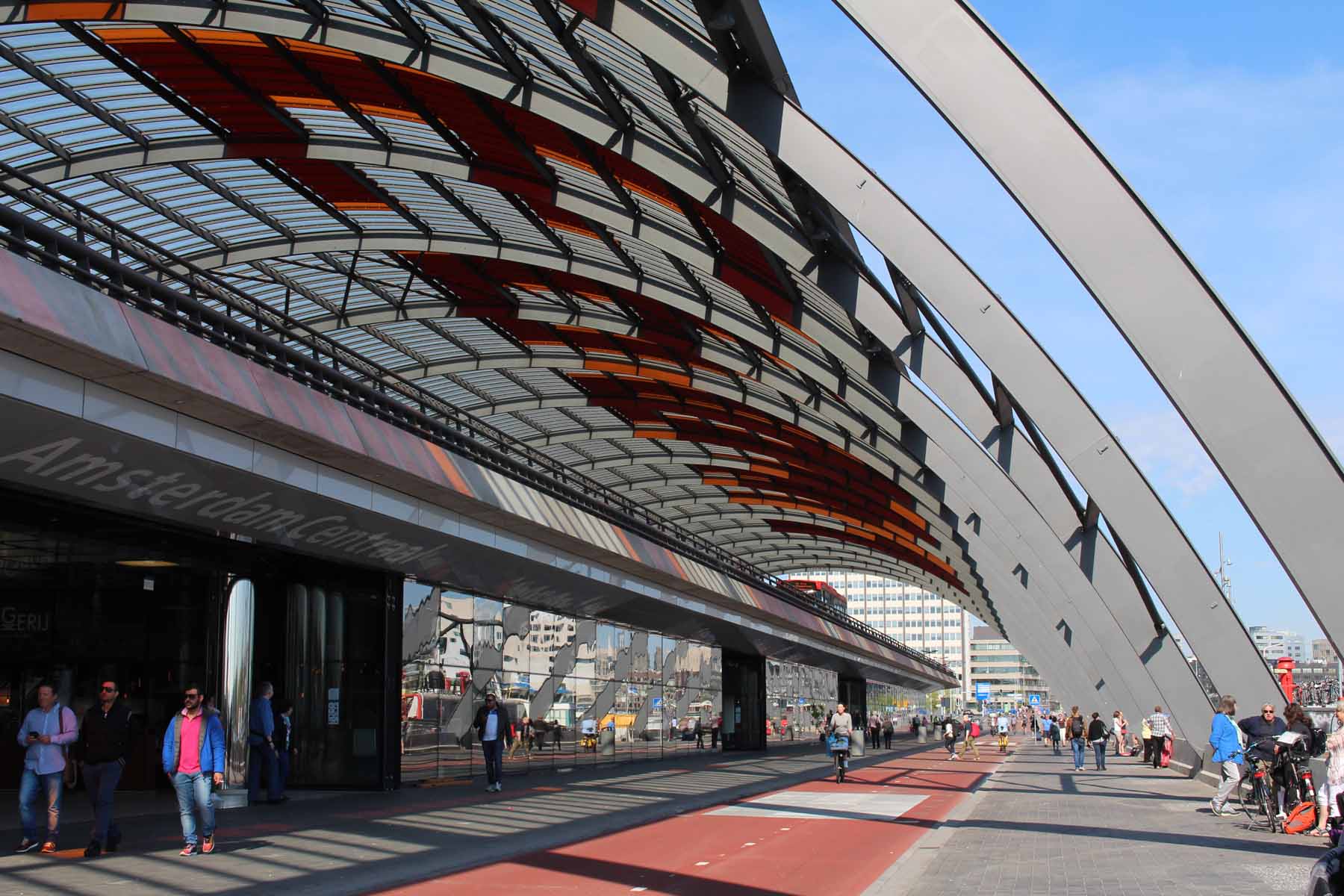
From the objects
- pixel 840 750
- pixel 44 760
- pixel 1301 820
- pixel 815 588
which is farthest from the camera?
pixel 815 588

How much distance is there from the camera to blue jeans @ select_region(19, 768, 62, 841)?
11859 mm

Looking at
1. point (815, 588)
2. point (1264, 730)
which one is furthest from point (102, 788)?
point (815, 588)

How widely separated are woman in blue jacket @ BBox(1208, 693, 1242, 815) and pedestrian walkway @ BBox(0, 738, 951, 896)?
7.49m

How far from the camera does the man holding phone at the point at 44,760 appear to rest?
11.8 m

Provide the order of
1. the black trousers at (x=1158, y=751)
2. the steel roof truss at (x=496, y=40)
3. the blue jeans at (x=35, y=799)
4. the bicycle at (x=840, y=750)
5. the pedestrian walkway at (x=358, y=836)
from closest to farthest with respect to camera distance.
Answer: the pedestrian walkway at (x=358, y=836)
the blue jeans at (x=35, y=799)
the steel roof truss at (x=496, y=40)
the bicycle at (x=840, y=750)
the black trousers at (x=1158, y=751)

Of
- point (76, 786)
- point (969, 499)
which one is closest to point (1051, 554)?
point (969, 499)

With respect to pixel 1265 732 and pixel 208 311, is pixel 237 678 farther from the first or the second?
pixel 1265 732

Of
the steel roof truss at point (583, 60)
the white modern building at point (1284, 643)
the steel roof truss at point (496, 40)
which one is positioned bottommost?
the white modern building at point (1284, 643)

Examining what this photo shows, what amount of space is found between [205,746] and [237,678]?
9.31 m

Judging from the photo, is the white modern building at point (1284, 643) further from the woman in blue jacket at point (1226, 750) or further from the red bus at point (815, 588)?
the woman in blue jacket at point (1226, 750)

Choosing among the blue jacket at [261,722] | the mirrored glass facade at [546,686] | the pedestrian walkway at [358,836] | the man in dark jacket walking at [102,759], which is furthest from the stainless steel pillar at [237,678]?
the man in dark jacket walking at [102,759]

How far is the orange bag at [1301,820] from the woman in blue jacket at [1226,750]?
6.33ft

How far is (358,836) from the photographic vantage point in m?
14.2

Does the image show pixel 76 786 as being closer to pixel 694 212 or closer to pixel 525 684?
pixel 525 684
